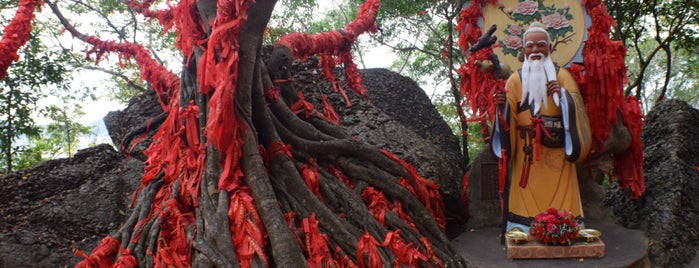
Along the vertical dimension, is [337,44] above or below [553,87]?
above

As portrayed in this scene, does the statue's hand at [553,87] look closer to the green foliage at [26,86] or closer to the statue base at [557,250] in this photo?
the statue base at [557,250]

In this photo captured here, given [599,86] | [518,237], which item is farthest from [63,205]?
[599,86]

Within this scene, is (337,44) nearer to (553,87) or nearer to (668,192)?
(553,87)

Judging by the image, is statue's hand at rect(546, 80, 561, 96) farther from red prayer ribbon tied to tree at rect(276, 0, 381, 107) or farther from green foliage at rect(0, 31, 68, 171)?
green foliage at rect(0, 31, 68, 171)

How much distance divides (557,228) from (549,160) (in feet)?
1.89

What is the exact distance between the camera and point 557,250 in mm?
3441

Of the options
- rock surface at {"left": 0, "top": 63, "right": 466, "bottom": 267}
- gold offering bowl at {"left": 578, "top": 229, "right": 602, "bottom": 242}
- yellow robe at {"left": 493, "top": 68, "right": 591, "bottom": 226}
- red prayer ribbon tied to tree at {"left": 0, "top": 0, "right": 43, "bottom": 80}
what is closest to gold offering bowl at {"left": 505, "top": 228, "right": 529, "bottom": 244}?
yellow robe at {"left": 493, "top": 68, "right": 591, "bottom": 226}

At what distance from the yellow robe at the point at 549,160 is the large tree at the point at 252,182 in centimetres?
71

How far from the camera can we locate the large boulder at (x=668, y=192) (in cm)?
411

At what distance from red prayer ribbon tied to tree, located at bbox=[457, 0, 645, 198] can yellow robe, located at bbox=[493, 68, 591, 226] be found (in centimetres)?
18

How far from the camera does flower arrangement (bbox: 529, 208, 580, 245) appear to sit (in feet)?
11.2

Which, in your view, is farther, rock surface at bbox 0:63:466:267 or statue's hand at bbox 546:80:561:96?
statue's hand at bbox 546:80:561:96

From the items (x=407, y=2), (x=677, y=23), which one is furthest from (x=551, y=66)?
(x=677, y=23)

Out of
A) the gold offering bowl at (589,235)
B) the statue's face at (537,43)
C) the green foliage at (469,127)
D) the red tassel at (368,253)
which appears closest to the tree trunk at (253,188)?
the red tassel at (368,253)
